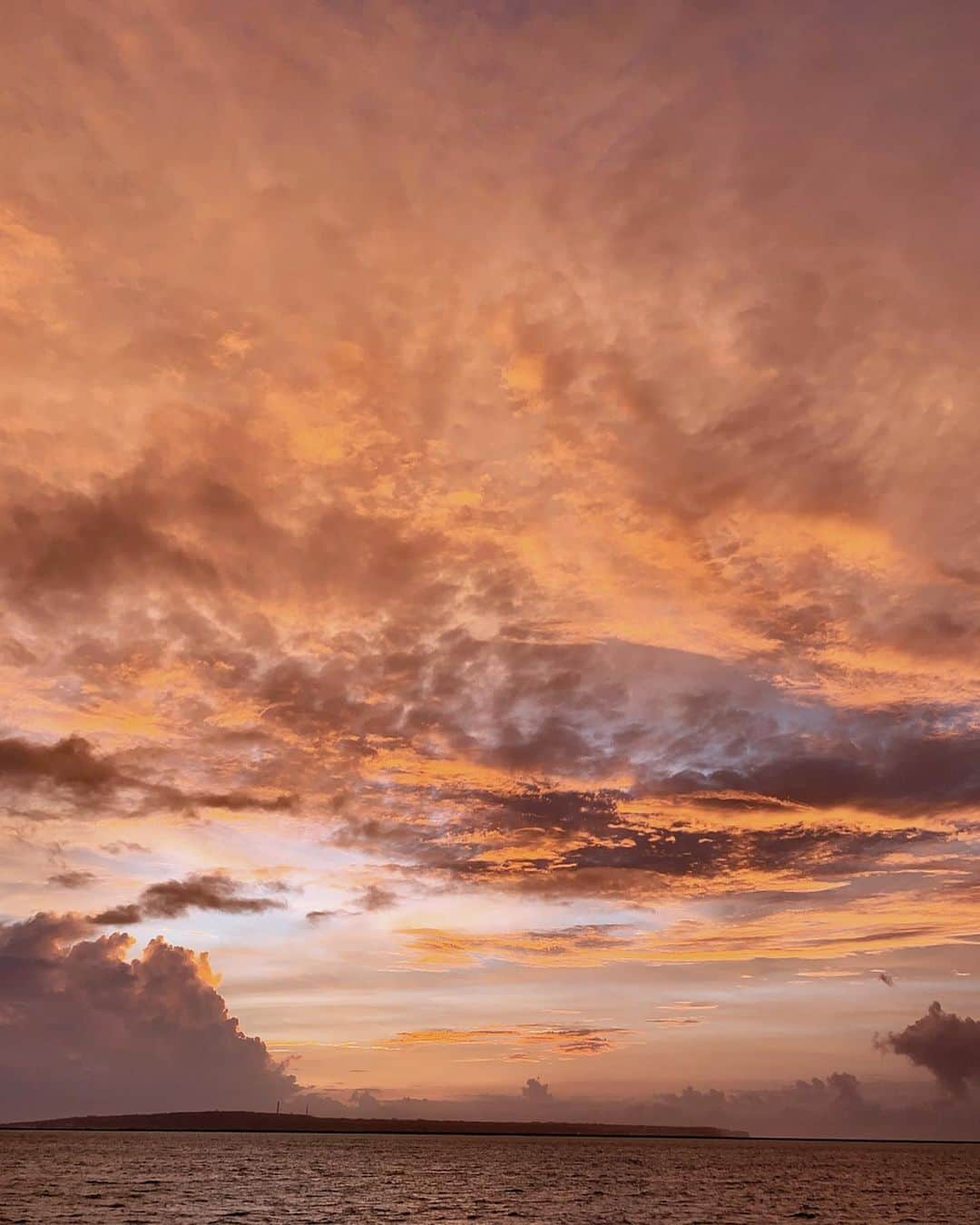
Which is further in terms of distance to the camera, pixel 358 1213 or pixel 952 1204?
pixel 952 1204

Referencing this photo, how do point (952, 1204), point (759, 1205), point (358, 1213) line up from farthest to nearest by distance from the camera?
point (952, 1204)
point (759, 1205)
point (358, 1213)

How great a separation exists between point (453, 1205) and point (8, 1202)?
58.8 m

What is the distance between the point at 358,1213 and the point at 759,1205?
63042 mm

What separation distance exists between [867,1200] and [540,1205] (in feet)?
200

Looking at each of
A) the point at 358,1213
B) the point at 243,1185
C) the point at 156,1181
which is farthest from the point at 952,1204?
the point at 156,1181

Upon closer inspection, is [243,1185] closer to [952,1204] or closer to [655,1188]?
[655,1188]

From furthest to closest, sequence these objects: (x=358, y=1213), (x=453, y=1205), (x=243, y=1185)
A: (x=243, y=1185) < (x=453, y=1205) < (x=358, y=1213)

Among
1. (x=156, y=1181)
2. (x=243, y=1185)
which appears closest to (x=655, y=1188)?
(x=243, y=1185)

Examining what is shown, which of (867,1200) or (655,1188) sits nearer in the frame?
(867,1200)

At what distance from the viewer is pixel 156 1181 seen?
571ft

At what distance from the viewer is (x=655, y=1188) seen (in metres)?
181

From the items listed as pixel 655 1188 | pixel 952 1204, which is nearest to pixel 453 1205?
pixel 655 1188

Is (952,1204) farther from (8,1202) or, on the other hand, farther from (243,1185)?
(8,1202)

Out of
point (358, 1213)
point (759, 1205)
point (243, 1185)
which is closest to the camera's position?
point (358, 1213)
